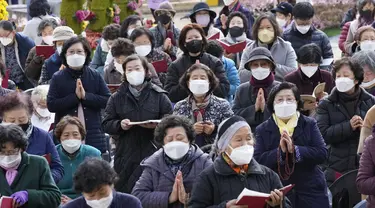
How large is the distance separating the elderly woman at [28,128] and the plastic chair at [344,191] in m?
2.52

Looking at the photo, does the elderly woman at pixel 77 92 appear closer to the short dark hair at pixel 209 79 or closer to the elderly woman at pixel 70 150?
the short dark hair at pixel 209 79

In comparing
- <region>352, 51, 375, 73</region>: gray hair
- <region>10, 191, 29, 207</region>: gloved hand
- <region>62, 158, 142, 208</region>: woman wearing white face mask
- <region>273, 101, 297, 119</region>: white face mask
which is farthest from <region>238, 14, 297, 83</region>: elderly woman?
<region>62, 158, 142, 208</region>: woman wearing white face mask

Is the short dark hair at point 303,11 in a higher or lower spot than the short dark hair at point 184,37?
higher

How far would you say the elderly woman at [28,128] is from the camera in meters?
9.45

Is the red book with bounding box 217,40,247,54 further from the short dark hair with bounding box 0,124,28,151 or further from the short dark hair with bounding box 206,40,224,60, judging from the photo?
the short dark hair with bounding box 0,124,28,151

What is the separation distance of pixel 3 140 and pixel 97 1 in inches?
447

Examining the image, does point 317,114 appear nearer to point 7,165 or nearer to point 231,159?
point 231,159

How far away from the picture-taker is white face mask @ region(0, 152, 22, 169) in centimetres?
833

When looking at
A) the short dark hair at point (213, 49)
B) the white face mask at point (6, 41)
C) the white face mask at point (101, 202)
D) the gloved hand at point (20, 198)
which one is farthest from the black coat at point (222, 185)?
the white face mask at point (6, 41)

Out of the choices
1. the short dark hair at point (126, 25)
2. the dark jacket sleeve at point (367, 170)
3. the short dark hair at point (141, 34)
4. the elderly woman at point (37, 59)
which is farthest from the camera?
the short dark hair at point (126, 25)

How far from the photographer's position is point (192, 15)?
16031mm

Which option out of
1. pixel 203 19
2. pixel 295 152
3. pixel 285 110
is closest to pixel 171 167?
pixel 295 152

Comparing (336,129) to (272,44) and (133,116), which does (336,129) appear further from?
(272,44)

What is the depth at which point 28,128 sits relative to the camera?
31.2ft
